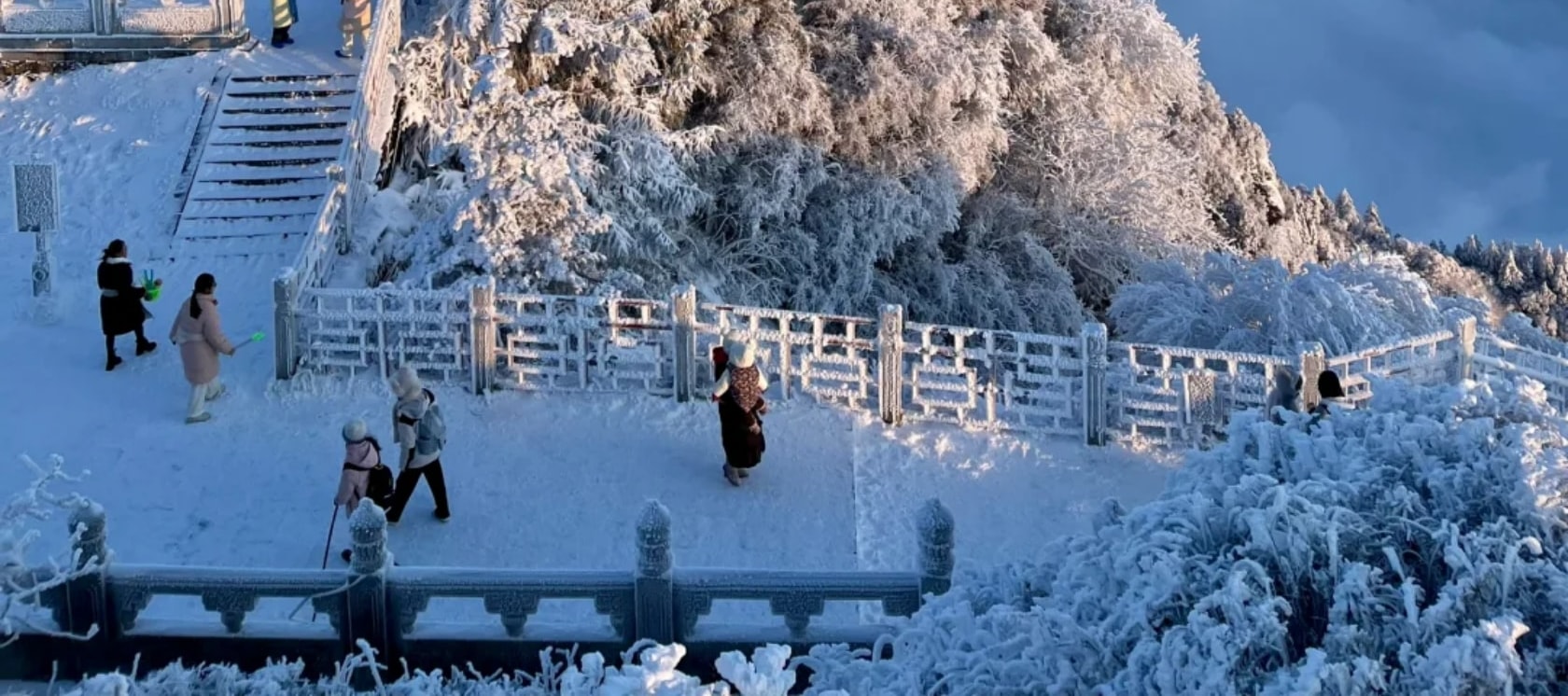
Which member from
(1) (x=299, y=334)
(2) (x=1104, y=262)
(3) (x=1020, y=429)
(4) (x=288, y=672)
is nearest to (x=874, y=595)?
(4) (x=288, y=672)

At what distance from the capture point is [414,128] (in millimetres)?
19219

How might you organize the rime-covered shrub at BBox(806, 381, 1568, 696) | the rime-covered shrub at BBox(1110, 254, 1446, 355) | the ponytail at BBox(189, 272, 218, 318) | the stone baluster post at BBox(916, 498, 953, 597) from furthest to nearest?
the rime-covered shrub at BBox(1110, 254, 1446, 355)
the ponytail at BBox(189, 272, 218, 318)
the stone baluster post at BBox(916, 498, 953, 597)
the rime-covered shrub at BBox(806, 381, 1568, 696)

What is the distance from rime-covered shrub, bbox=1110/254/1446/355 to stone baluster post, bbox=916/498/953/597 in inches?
367

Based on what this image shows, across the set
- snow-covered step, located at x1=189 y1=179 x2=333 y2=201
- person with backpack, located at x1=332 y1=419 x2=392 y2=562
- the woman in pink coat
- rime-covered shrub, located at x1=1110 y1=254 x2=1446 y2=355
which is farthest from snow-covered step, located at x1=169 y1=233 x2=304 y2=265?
rime-covered shrub, located at x1=1110 y1=254 x2=1446 y2=355

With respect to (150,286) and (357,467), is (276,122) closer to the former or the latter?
(150,286)

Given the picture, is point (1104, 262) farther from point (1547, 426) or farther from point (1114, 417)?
point (1547, 426)

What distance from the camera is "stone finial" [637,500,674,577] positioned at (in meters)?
8.91

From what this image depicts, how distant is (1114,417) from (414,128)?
9.19 meters

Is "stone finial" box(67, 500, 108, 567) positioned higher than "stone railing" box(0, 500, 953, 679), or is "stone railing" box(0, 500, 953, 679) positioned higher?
"stone finial" box(67, 500, 108, 567)

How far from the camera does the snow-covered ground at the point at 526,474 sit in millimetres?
12000

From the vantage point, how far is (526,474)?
1314 cm

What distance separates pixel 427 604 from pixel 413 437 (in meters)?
2.47

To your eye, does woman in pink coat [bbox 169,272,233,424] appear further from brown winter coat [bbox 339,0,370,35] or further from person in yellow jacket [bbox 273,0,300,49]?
person in yellow jacket [bbox 273,0,300,49]

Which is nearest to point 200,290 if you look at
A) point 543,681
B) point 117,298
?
point 117,298
